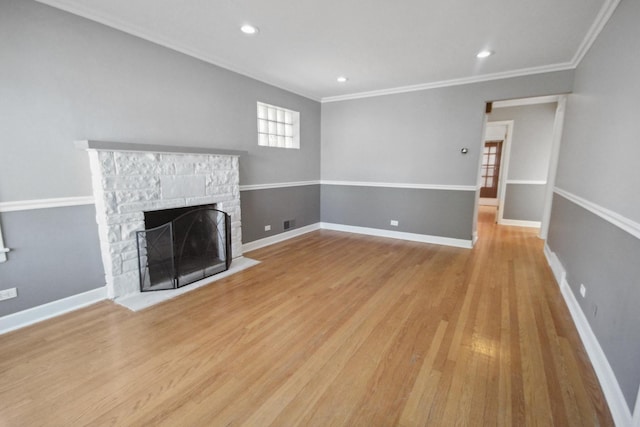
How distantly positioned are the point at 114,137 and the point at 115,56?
77cm

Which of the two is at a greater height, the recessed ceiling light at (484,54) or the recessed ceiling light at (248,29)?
the recessed ceiling light at (484,54)

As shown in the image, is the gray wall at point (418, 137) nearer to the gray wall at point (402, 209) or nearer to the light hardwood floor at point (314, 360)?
the gray wall at point (402, 209)

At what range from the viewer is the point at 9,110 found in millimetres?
2143

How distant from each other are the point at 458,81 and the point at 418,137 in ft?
3.21

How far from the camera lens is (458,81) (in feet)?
13.9

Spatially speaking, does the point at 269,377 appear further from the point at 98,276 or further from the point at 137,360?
the point at 98,276

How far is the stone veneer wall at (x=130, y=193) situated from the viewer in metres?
2.58

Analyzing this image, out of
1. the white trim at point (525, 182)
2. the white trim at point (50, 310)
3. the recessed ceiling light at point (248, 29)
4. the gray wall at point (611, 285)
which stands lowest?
the white trim at point (50, 310)

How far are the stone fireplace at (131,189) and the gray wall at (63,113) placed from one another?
0.54 feet

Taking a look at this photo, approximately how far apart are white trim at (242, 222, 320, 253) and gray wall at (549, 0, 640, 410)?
3876mm

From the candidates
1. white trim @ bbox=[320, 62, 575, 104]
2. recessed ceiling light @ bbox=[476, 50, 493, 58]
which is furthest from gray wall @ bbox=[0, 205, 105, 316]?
recessed ceiling light @ bbox=[476, 50, 493, 58]

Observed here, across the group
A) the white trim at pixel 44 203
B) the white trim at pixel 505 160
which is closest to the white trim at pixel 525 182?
the white trim at pixel 505 160

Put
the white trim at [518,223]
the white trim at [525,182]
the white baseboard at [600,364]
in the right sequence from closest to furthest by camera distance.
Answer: the white baseboard at [600,364] → the white trim at [525,182] → the white trim at [518,223]

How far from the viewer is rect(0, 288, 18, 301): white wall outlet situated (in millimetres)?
2193
